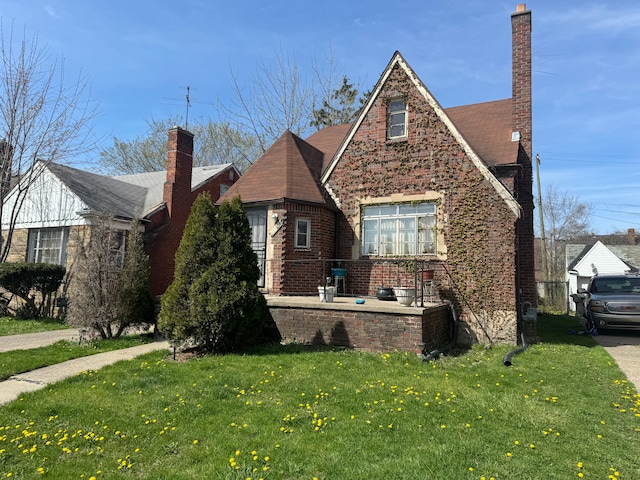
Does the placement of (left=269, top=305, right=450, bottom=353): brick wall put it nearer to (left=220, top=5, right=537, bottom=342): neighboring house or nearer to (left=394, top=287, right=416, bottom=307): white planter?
(left=394, top=287, right=416, bottom=307): white planter

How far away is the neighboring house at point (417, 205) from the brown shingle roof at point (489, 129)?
6 centimetres

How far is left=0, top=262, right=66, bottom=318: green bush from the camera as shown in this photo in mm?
13508

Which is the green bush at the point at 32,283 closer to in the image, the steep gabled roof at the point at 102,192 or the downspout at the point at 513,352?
the steep gabled roof at the point at 102,192

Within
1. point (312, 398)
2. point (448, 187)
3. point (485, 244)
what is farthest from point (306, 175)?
point (312, 398)

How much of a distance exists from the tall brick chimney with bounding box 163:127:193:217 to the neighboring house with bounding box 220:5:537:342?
5271mm

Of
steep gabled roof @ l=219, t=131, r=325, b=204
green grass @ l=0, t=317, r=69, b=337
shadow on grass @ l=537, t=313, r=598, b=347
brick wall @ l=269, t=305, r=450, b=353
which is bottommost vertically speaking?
green grass @ l=0, t=317, r=69, b=337

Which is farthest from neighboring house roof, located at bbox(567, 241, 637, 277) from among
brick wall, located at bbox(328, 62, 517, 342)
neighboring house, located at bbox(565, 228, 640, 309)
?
brick wall, located at bbox(328, 62, 517, 342)

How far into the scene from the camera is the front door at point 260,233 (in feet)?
39.7

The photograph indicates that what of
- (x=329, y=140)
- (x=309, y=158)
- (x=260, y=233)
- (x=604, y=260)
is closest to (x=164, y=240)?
(x=260, y=233)

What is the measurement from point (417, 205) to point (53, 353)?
9.40 metres

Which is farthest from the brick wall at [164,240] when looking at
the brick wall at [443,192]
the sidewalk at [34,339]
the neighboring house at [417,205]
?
the brick wall at [443,192]

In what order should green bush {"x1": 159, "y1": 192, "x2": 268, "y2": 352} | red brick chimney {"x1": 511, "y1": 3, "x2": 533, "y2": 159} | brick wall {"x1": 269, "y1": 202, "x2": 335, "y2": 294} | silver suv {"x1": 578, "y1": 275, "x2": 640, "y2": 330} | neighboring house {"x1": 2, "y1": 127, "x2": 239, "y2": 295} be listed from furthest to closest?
neighboring house {"x1": 2, "y1": 127, "x2": 239, "y2": 295}, red brick chimney {"x1": 511, "y1": 3, "x2": 533, "y2": 159}, brick wall {"x1": 269, "y1": 202, "x2": 335, "y2": 294}, silver suv {"x1": 578, "y1": 275, "x2": 640, "y2": 330}, green bush {"x1": 159, "y1": 192, "x2": 268, "y2": 352}

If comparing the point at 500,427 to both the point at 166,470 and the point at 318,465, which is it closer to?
the point at 318,465

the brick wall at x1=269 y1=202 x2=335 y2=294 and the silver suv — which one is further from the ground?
the brick wall at x1=269 y1=202 x2=335 y2=294
